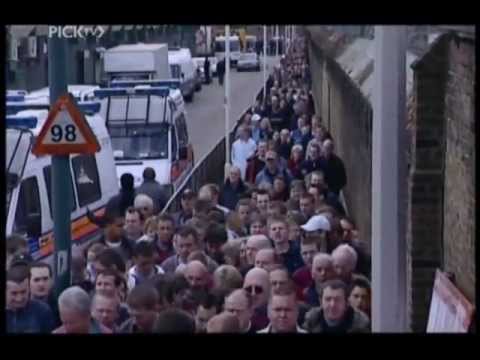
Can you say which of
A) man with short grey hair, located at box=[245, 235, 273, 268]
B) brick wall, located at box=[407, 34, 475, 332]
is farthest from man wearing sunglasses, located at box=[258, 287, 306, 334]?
brick wall, located at box=[407, 34, 475, 332]

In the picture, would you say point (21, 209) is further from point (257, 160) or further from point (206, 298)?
point (206, 298)

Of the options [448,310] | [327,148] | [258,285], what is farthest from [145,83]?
[448,310]

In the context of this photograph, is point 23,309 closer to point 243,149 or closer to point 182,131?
point 243,149

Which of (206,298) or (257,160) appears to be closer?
(206,298)

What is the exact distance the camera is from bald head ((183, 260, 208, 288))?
25.4 ft

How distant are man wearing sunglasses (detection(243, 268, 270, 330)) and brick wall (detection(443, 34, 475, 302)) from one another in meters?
0.96

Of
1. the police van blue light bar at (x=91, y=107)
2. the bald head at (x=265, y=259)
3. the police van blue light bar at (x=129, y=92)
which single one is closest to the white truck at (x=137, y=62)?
the police van blue light bar at (x=129, y=92)

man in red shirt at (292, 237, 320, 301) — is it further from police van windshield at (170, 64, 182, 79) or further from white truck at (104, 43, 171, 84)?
police van windshield at (170, 64, 182, 79)

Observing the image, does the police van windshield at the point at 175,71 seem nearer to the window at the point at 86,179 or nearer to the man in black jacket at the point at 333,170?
the window at the point at 86,179

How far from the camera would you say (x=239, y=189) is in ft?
35.3

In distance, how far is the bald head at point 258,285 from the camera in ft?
24.4

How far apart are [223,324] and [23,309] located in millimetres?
955
